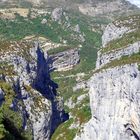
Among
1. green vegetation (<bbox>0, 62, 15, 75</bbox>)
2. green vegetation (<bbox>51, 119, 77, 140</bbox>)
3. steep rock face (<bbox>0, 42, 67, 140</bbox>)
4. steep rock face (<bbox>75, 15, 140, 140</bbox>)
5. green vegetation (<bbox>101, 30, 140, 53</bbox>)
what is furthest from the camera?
green vegetation (<bbox>51, 119, 77, 140</bbox>)

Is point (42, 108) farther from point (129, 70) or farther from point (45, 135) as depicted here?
point (129, 70)

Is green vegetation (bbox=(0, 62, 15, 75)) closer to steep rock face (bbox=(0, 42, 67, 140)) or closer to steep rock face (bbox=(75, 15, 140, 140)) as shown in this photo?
steep rock face (bbox=(0, 42, 67, 140))

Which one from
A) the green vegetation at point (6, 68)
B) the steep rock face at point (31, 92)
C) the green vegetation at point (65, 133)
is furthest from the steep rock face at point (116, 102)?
the green vegetation at point (6, 68)

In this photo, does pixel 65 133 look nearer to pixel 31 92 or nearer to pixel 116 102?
pixel 31 92

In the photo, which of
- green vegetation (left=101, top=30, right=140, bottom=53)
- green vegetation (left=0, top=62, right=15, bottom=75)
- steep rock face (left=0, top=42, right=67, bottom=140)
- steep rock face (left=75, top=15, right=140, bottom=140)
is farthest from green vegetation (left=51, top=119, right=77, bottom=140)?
green vegetation (left=101, top=30, right=140, bottom=53)

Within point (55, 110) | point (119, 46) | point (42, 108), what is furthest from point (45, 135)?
point (119, 46)
